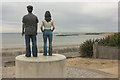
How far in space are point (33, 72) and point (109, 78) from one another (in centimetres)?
384

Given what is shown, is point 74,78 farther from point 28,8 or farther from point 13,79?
point 28,8

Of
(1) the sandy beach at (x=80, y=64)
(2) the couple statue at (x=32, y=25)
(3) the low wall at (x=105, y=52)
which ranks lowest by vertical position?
(1) the sandy beach at (x=80, y=64)

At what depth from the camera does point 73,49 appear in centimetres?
1914

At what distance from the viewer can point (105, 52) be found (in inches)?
555

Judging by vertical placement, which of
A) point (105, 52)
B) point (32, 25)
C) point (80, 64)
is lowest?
point (80, 64)

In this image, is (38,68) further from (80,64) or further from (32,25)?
(80,64)

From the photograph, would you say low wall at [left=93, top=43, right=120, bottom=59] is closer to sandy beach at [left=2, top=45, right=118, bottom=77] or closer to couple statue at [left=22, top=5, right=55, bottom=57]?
sandy beach at [left=2, top=45, right=118, bottom=77]

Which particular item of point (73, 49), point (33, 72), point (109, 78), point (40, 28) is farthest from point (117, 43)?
point (33, 72)

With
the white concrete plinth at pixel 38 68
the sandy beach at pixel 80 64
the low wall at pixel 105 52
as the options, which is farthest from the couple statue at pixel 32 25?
the low wall at pixel 105 52

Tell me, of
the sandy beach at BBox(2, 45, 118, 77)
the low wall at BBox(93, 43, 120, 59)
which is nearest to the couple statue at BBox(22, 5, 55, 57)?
the sandy beach at BBox(2, 45, 118, 77)

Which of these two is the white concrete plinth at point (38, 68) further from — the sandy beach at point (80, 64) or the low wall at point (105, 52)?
the low wall at point (105, 52)

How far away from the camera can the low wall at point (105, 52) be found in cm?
1365

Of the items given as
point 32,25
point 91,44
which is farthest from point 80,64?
point 32,25

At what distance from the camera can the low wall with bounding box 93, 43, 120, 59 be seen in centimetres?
1365
